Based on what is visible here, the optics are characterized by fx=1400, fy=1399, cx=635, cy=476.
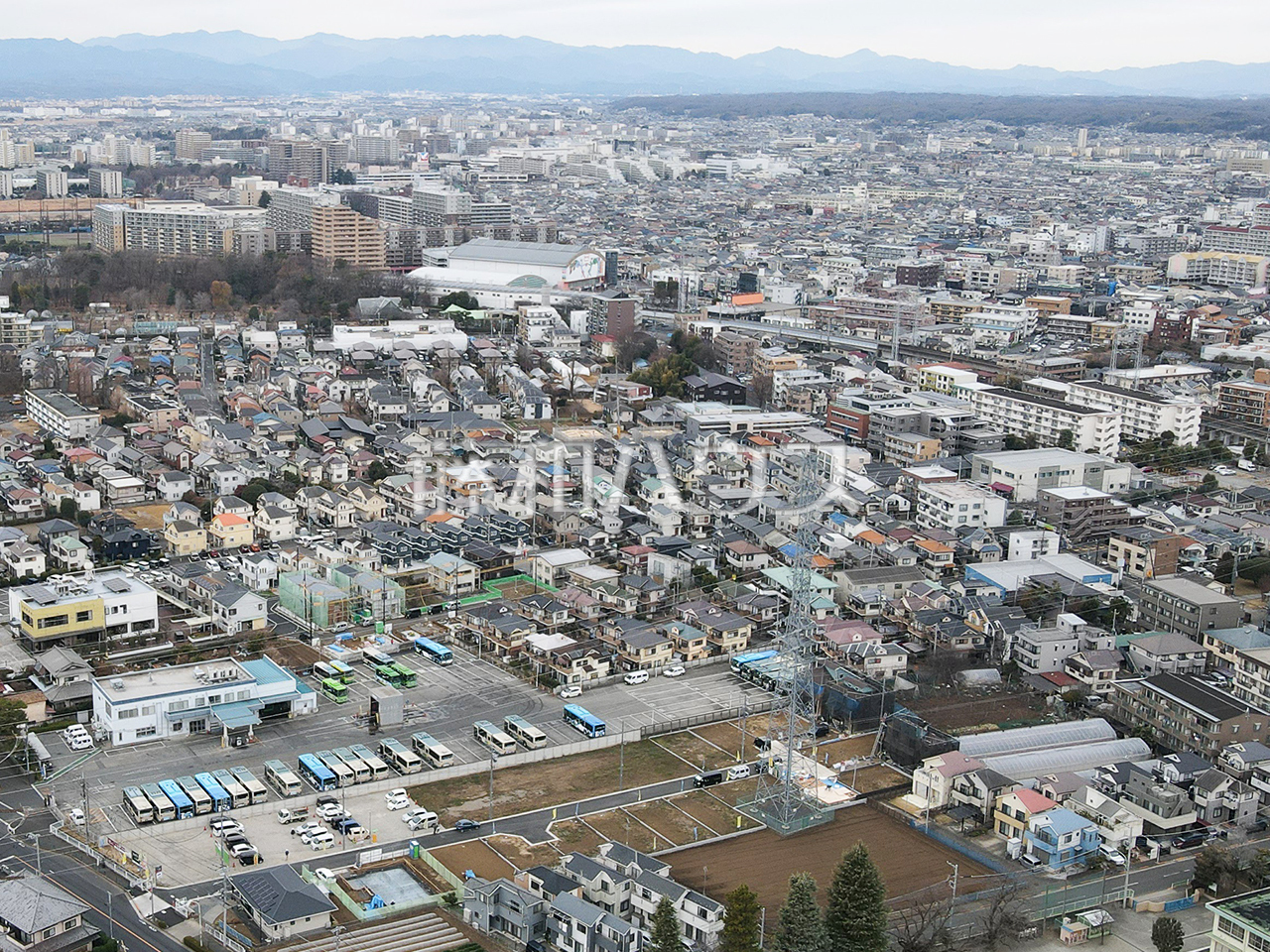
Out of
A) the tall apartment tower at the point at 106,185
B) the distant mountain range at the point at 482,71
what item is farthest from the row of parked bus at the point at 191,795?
the distant mountain range at the point at 482,71

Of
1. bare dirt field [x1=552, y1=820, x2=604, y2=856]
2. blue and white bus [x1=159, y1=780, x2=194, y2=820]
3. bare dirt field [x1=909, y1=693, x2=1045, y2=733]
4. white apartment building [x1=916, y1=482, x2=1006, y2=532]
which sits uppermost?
white apartment building [x1=916, y1=482, x2=1006, y2=532]

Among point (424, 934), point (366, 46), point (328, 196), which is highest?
point (366, 46)

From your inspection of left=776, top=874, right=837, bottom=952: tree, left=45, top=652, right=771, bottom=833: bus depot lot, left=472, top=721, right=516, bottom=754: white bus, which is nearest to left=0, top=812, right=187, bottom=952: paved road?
left=45, top=652, right=771, bottom=833: bus depot lot

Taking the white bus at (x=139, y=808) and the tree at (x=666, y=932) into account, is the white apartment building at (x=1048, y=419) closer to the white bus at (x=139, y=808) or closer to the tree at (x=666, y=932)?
the tree at (x=666, y=932)

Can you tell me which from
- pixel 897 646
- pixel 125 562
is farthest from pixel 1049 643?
pixel 125 562

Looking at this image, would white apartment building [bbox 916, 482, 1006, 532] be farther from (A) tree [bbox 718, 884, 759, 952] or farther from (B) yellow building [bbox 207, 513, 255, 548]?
(A) tree [bbox 718, 884, 759, 952]

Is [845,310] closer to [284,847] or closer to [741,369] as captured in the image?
[741,369]

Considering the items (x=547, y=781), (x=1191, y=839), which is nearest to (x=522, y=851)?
(x=547, y=781)
